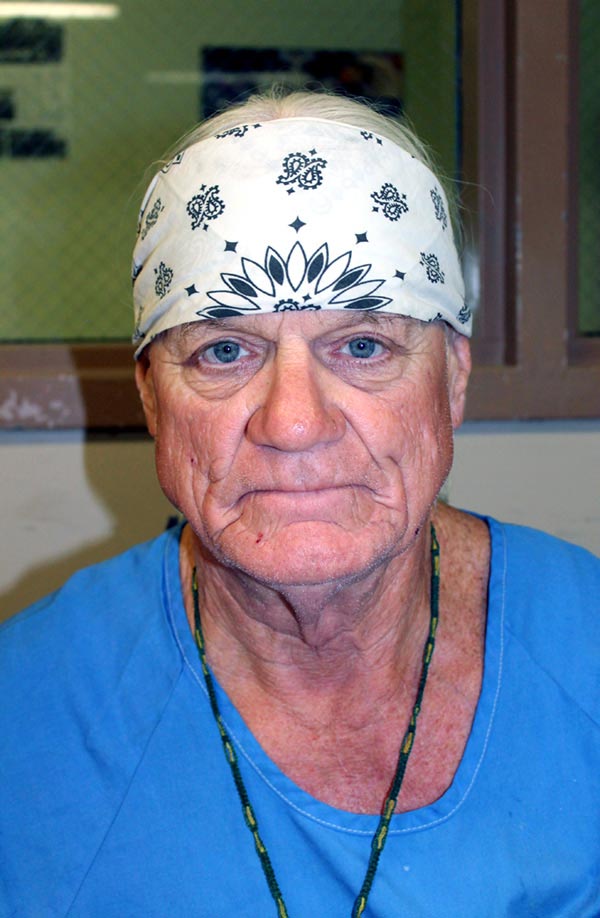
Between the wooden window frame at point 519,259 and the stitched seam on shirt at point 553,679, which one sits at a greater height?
the wooden window frame at point 519,259

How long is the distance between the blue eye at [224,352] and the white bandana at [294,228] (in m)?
0.04

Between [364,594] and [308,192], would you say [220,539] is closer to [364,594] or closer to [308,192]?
[364,594]

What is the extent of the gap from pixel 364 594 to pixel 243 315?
37 centimetres

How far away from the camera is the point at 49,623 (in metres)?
1.24

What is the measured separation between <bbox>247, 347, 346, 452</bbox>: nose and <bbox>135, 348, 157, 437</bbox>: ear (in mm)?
224

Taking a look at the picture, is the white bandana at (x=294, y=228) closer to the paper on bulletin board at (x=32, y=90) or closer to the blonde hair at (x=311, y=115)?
the blonde hair at (x=311, y=115)

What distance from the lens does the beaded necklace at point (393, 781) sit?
1.04 m

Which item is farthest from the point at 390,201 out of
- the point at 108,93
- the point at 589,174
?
the point at 108,93

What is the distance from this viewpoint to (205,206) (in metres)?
1.05

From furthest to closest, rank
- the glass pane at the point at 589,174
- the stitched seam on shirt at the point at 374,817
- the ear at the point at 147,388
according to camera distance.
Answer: the glass pane at the point at 589,174 < the ear at the point at 147,388 < the stitched seam on shirt at the point at 374,817

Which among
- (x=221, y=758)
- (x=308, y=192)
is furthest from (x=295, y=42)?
(x=221, y=758)

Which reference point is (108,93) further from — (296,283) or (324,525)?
Result: (324,525)

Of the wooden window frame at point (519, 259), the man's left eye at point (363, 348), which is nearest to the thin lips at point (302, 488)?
the man's left eye at point (363, 348)

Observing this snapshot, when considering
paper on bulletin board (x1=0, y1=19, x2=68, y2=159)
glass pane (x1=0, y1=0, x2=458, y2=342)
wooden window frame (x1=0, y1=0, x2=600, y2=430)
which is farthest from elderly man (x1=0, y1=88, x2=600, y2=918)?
paper on bulletin board (x1=0, y1=19, x2=68, y2=159)
